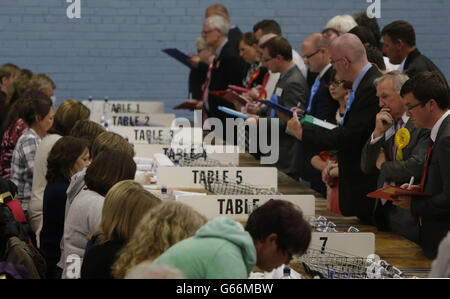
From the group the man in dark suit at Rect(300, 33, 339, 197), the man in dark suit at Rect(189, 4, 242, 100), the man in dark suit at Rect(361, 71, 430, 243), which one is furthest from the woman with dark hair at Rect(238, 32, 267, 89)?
the man in dark suit at Rect(361, 71, 430, 243)

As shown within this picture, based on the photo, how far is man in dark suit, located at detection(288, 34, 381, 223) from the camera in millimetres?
4324

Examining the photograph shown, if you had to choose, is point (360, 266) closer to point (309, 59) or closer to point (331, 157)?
point (331, 157)

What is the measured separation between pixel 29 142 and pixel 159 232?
292 centimetres

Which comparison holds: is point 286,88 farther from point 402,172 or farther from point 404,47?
point 402,172

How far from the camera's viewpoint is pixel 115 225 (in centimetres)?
263

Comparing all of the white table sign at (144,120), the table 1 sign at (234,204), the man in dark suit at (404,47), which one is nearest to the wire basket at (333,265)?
the table 1 sign at (234,204)

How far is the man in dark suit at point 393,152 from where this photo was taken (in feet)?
11.9

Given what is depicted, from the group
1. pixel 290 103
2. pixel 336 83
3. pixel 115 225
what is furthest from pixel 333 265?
pixel 290 103

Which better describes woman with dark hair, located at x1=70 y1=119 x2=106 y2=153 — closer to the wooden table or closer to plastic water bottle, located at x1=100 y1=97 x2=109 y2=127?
the wooden table

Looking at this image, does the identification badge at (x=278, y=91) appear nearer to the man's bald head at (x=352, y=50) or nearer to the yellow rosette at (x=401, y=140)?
the man's bald head at (x=352, y=50)
